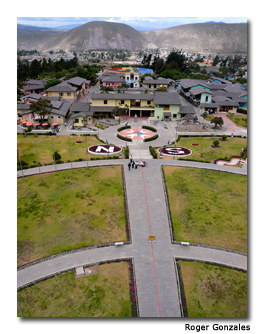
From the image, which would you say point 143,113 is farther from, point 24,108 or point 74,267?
point 74,267

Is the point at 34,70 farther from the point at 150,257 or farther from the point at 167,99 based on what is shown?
→ the point at 150,257

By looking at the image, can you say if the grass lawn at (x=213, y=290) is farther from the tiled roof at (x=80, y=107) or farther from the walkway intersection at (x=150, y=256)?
the tiled roof at (x=80, y=107)

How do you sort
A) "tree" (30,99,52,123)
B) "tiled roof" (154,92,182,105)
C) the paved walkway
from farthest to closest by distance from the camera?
"tiled roof" (154,92,182,105), "tree" (30,99,52,123), the paved walkway

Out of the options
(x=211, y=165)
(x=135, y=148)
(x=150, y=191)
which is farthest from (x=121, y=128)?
(x=150, y=191)

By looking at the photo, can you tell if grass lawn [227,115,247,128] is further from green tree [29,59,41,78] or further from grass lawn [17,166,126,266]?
green tree [29,59,41,78]

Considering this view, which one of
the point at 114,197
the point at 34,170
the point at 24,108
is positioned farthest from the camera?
the point at 24,108

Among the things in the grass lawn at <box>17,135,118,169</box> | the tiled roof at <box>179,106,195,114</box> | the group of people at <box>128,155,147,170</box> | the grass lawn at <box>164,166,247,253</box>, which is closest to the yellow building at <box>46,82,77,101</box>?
the grass lawn at <box>17,135,118,169</box>
